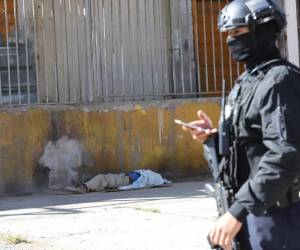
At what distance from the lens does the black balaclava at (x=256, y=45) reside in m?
2.52

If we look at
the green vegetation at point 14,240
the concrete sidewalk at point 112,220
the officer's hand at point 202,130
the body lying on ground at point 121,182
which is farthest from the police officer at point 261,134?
the body lying on ground at point 121,182

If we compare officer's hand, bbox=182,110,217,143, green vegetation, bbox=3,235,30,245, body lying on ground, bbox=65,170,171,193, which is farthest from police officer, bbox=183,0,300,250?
body lying on ground, bbox=65,170,171,193

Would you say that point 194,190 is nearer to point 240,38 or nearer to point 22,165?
point 22,165

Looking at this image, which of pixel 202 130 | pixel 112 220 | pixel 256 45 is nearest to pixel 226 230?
pixel 202 130

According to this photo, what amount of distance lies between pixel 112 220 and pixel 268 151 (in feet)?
15.1

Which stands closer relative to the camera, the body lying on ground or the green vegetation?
the green vegetation

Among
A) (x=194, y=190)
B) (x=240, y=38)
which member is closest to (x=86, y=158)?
(x=194, y=190)

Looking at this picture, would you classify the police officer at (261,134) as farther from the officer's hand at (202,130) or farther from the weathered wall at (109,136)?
the weathered wall at (109,136)

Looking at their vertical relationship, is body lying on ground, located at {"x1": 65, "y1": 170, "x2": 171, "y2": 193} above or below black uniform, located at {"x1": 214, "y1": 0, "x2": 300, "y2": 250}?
below

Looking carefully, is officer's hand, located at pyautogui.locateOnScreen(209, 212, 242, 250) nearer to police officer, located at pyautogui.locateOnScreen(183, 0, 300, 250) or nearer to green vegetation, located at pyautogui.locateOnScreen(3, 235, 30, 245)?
police officer, located at pyautogui.locateOnScreen(183, 0, 300, 250)

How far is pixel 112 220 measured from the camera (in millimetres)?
6777

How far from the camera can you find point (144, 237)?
5.89 metres

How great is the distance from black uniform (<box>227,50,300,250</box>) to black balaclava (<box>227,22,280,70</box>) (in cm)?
2

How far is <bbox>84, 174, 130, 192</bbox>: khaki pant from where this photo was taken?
29.7 ft
